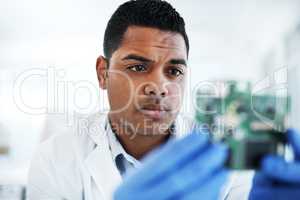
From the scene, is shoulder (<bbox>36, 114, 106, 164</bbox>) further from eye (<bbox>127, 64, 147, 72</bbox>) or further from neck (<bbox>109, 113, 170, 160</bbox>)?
eye (<bbox>127, 64, 147, 72</bbox>)

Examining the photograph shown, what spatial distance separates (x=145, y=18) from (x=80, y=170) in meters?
0.34

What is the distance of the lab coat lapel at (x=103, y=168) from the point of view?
2.29 ft

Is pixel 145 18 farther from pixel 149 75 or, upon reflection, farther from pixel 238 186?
pixel 238 186

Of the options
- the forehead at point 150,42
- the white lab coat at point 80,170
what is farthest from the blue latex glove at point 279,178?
the forehead at point 150,42

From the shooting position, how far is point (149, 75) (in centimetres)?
67

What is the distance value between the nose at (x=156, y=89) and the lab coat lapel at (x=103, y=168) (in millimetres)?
163

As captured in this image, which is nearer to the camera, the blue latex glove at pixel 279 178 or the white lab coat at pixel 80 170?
the blue latex glove at pixel 279 178

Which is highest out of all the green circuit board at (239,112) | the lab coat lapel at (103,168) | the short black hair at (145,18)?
the short black hair at (145,18)

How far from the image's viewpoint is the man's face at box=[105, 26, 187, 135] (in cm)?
67

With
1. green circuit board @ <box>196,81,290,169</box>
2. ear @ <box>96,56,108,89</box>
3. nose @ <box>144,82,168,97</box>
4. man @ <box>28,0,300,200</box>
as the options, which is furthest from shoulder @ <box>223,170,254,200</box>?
ear @ <box>96,56,108,89</box>

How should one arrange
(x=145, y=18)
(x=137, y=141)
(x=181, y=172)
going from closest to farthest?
1. (x=181, y=172)
2. (x=145, y=18)
3. (x=137, y=141)

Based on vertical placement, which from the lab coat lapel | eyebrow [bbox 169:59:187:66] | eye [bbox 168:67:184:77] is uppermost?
eyebrow [bbox 169:59:187:66]

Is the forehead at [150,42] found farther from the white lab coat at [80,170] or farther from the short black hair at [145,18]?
the white lab coat at [80,170]

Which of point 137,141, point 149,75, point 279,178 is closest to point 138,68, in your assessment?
point 149,75
